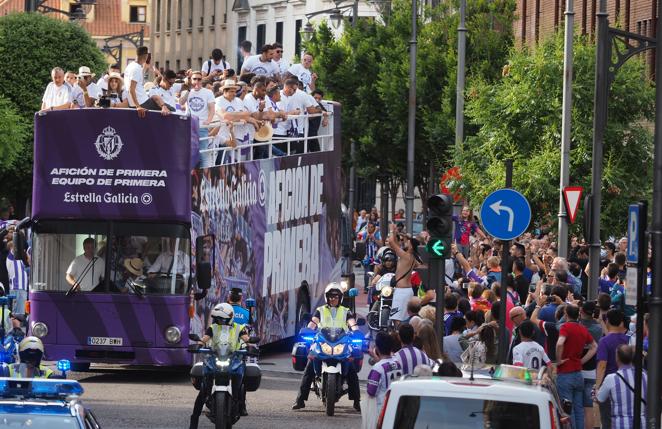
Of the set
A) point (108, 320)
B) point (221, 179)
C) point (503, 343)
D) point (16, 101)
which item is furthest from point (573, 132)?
point (16, 101)

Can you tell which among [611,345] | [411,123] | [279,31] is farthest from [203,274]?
[279,31]

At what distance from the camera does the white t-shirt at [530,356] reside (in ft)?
55.0

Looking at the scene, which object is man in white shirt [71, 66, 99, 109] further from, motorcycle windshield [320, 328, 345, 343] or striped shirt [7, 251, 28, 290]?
motorcycle windshield [320, 328, 345, 343]

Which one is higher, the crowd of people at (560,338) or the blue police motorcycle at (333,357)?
the crowd of people at (560,338)

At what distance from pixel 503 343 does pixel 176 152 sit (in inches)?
269

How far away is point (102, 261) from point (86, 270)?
0.77 feet

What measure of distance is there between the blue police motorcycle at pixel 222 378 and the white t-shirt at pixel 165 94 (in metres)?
6.55

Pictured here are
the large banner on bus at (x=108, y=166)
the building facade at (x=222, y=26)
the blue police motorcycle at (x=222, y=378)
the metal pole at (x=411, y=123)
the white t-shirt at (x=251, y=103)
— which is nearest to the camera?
the blue police motorcycle at (x=222, y=378)


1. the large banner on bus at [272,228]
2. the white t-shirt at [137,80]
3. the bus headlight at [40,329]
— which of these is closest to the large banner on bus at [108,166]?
the large banner on bus at [272,228]

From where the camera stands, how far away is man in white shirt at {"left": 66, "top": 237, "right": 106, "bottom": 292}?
926 inches

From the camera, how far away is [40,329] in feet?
76.8

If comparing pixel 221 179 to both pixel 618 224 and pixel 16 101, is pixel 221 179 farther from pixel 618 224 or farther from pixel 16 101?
pixel 16 101

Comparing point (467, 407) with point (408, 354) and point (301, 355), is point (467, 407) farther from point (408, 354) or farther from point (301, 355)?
point (301, 355)

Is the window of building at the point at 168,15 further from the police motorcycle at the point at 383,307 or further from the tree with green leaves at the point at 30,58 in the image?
the police motorcycle at the point at 383,307
